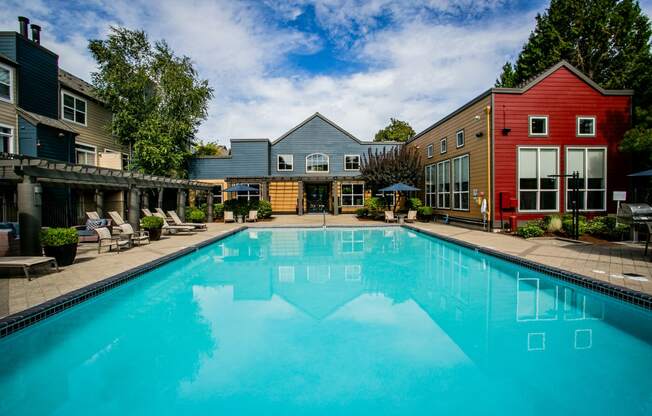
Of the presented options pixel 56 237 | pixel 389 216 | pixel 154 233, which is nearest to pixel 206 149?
pixel 389 216

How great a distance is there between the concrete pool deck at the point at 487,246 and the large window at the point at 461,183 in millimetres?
4078

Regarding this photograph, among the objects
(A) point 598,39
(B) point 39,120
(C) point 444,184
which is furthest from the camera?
(A) point 598,39

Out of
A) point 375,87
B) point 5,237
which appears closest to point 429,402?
point 5,237

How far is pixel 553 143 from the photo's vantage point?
1295cm

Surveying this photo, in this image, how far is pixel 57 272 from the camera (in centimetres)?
674

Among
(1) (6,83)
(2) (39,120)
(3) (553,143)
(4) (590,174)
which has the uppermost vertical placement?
(1) (6,83)

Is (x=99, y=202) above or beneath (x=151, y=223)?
above

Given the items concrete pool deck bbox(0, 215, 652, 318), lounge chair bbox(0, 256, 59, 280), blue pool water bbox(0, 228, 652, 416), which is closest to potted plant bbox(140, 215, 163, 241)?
concrete pool deck bbox(0, 215, 652, 318)

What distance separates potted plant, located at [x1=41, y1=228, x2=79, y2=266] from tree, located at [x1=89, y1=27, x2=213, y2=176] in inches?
584

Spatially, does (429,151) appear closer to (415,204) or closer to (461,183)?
(415,204)

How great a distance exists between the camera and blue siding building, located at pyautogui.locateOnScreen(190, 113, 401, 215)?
2438 cm

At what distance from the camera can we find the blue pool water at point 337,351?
2955 mm

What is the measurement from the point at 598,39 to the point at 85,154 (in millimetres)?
30421

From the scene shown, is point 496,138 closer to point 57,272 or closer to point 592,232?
point 592,232
